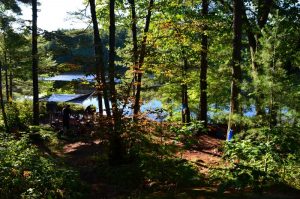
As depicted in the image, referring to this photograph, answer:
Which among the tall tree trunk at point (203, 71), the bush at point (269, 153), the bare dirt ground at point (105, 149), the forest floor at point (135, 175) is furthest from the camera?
the tall tree trunk at point (203, 71)

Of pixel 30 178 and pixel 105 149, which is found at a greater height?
pixel 30 178

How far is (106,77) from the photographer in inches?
512

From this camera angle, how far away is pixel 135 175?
35.9ft

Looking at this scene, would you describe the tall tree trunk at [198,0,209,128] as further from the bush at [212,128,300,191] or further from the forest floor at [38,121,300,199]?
the bush at [212,128,300,191]

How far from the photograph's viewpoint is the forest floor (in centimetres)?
823

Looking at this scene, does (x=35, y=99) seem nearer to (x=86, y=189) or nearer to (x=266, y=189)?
(x=86, y=189)

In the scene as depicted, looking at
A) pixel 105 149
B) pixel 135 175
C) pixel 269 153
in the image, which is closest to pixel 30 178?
pixel 135 175

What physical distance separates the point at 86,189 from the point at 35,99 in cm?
932

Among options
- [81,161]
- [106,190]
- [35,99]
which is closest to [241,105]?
[106,190]

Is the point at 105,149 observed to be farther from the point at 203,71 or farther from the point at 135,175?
the point at 203,71

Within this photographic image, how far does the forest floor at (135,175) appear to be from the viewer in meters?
8.23

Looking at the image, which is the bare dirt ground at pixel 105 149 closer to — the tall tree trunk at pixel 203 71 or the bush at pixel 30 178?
the tall tree trunk at pixel 203 71

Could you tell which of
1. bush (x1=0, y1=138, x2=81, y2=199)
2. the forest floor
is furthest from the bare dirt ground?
bush (x1=0, y1=138, x2=81, y2=199)

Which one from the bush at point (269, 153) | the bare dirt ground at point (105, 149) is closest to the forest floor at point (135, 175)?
the bare dirt ground at point (105, 149)
